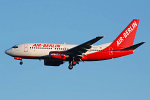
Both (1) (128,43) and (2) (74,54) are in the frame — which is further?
(1) (128,43)

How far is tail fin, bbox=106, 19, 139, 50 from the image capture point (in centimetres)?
7400

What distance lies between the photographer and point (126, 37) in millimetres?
75562

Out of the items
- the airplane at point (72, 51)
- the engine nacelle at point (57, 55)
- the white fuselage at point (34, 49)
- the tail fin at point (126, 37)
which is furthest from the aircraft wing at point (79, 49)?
the tail fin at point (126, 37)

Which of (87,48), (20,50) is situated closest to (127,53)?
(87,48)

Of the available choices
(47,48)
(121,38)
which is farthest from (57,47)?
(121,38)

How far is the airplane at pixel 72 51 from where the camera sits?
6900cm

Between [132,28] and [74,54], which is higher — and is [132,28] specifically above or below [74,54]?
above

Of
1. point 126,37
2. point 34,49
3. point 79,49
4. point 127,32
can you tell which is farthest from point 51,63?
point 127,32

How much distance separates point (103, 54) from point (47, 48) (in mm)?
11139

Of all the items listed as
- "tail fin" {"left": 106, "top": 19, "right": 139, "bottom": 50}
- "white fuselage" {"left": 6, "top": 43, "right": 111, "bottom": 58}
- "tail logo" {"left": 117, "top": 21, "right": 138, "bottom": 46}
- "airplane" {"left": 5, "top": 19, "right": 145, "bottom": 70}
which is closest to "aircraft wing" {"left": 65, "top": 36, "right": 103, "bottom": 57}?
"airplane" {"left": 5, "top": 19, "right": 145, "bottom": 70}

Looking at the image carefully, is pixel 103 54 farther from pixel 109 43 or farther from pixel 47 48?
pixel 47 48

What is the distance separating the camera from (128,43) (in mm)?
75000

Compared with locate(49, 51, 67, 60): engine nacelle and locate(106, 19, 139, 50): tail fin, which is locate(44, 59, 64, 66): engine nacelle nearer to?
locate(49, 51, 67, 60): engine nacelle

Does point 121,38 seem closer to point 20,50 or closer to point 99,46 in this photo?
point 99,46
